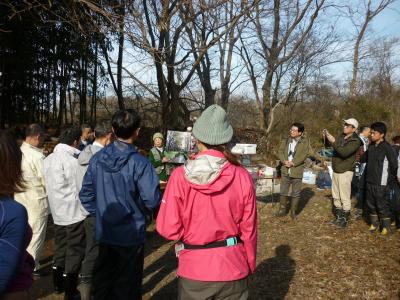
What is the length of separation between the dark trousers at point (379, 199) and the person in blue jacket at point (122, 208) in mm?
4208

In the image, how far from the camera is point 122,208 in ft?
8.64

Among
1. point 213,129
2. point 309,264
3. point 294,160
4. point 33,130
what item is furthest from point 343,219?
point 33,130

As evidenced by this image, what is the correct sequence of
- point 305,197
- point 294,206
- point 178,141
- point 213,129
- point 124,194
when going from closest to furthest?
point 213,129, point 124,194, point 294,206, point 305,197, point 178,141

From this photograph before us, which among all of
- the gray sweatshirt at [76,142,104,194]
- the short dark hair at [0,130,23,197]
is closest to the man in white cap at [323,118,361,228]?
the gray sweatshirt at [76,142,104,194]

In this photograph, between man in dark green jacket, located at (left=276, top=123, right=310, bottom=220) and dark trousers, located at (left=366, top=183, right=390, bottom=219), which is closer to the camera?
dark trousers, located at (left=366, top=183, right=390, bottom=219)

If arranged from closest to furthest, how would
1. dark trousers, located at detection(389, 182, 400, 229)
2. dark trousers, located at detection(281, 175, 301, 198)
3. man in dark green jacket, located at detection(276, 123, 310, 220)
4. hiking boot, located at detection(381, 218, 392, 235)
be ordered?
hiking boot, located at detection(381, 218, 392, 235), dark trousers, located at detection(389, 182, 400, 229), man in dark green jacket, located at detection(276, 123, 310, 220), dark trousers, located at detection(281, 175, 301, 198)

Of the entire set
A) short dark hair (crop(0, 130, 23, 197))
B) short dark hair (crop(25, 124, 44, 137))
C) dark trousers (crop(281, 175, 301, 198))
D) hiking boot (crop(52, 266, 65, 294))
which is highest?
short dark hair (crop(25, 124, 44, 137))

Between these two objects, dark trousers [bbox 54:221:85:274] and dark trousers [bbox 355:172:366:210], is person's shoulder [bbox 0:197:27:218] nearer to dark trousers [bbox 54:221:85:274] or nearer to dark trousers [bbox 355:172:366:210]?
dark trousers [bbox 54:221:85:274]

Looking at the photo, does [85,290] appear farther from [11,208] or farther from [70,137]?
[11,208]

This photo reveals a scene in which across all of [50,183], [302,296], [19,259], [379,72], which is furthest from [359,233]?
[379,72]

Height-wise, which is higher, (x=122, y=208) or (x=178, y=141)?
(x=178, y=141)

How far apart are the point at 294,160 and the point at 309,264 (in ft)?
6.83

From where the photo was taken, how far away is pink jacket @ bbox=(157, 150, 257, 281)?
197cm

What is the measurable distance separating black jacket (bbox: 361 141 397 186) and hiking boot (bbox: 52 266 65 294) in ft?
15.1
